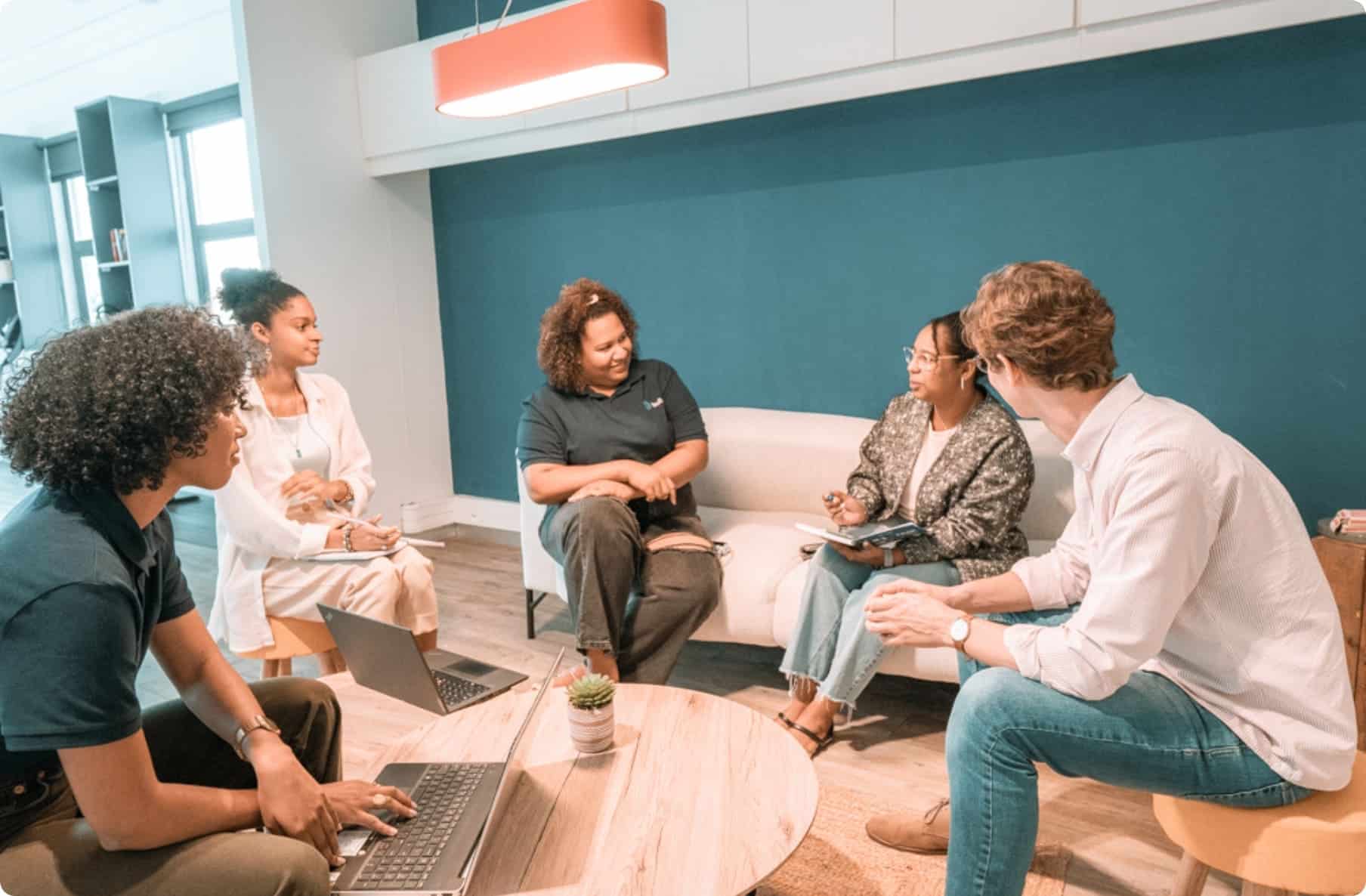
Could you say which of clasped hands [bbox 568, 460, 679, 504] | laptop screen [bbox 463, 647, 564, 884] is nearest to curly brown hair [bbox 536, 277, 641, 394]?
clasped hands [bbox 568, 460, 679, 504]

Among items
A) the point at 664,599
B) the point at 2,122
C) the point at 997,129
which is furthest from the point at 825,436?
the point at 2,122

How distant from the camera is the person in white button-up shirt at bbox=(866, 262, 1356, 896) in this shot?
4.66ft

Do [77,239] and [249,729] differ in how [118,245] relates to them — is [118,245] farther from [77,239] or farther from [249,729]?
[249,729]

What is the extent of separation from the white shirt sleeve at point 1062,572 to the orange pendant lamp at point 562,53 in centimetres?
124

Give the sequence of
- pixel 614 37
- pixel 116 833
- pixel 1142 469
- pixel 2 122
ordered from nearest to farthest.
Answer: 1. pixel 116 833
2. pixel 1142 469
3. pixel 614 37
4. pixel 2 122

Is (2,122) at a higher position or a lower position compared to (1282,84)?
higher

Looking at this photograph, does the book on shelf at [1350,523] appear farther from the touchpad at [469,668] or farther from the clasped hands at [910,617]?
the touchpad at [469,668]

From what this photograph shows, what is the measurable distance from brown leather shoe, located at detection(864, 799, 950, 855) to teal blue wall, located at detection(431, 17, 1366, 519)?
1.63 metres

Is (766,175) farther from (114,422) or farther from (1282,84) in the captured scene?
(114,422)

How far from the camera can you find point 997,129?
3.21 m

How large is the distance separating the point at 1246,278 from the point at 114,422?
2.94 m

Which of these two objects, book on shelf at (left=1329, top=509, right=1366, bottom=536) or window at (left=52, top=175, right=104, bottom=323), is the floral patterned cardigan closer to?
book on shelf at (left=1329, top=509, right=1366, bottom=536)

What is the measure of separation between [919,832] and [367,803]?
48.0 inches

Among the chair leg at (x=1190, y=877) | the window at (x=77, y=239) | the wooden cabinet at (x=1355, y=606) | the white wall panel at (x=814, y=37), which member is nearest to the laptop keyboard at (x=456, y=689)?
the chair leg at (x=1190, y=877)
